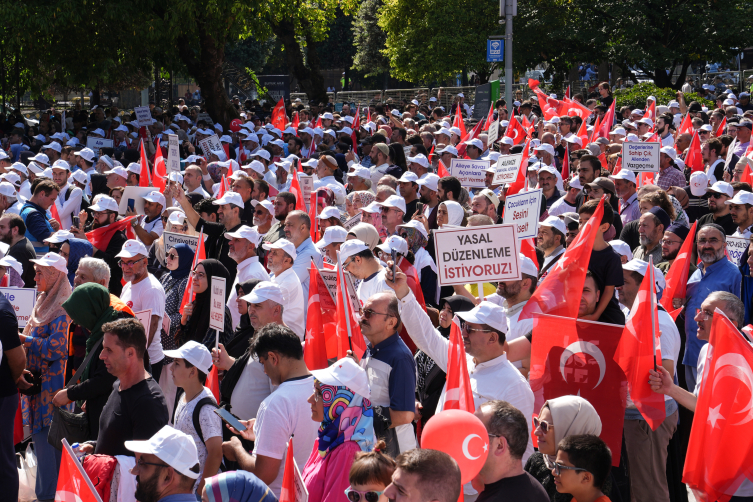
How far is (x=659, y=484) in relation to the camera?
5.33m

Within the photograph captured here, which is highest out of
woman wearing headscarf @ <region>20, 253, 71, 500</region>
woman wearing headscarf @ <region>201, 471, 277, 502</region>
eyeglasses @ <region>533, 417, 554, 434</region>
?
woman wearing headscarf @ <region>201, 471, 277, 502</region>

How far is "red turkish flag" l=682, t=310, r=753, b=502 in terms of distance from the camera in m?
4.30

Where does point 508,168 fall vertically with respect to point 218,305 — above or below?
above

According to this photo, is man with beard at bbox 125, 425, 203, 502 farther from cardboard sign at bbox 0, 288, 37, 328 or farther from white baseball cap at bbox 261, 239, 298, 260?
cardboard sign at bbox 0, 288, 37, 328

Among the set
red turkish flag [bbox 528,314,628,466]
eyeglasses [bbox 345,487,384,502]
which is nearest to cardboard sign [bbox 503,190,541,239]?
red turkish flag [bbox 528,314,628,466]

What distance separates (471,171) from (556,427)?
280 inches

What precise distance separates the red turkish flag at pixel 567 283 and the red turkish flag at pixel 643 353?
2.04 ft

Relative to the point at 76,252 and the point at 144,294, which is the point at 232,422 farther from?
the point at 76,252

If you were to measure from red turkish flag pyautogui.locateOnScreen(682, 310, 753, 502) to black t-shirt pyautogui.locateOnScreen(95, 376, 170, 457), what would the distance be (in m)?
2.83

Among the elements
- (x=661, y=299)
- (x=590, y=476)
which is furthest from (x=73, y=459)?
(x=661, y=299)

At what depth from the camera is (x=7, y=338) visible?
5336mm

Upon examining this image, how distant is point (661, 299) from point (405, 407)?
305cm

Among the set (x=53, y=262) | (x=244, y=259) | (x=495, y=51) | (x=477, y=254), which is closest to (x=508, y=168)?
(x=244, y=259)

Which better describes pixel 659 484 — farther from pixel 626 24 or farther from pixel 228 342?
pixel 626 24
